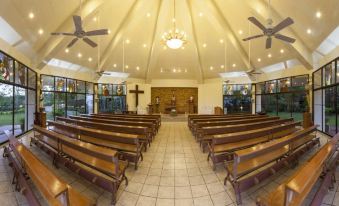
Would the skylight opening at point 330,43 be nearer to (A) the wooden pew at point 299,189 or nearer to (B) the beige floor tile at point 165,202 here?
(A) the wooden pew at point 299,189

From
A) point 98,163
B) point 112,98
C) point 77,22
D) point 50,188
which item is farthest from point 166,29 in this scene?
point 50,188

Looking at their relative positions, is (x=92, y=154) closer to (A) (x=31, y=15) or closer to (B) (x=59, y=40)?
(A) (x=31, y=15)

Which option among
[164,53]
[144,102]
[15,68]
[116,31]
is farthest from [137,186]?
[144,102]

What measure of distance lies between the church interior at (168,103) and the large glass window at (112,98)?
3.7 inches

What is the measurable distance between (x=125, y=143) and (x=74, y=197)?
7.30 ft

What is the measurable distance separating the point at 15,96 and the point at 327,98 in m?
13.8

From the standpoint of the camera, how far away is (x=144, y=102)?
16438 mm

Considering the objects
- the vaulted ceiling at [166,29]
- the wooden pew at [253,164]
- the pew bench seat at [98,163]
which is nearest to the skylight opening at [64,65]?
the vaulted ceiling at [166,29]

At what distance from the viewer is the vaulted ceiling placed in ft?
21.4

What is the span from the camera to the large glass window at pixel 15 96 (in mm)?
6184

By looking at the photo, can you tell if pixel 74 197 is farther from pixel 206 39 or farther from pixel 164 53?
pixel 164 53

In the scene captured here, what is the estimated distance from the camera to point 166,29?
12.3 metres

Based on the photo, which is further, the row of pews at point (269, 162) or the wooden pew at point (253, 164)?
the wooden pew at point (253, 164)

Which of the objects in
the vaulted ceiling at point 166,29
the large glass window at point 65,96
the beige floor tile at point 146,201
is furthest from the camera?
the large glass window at point 65,96
